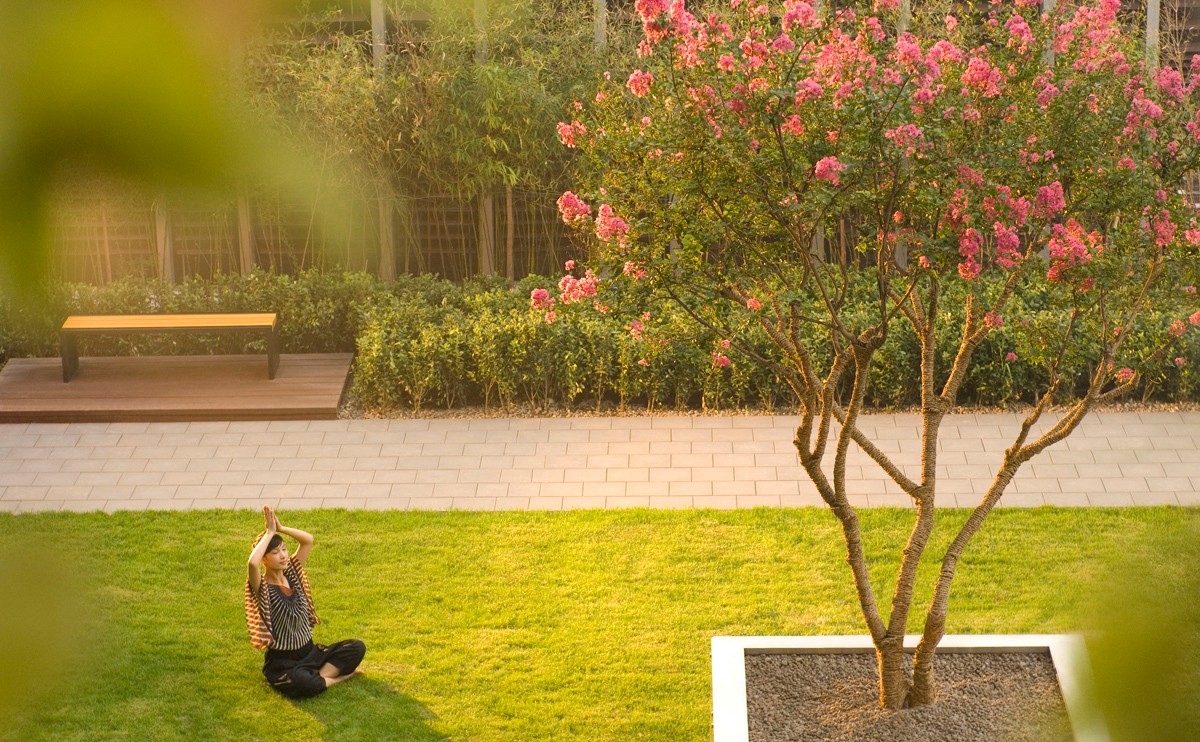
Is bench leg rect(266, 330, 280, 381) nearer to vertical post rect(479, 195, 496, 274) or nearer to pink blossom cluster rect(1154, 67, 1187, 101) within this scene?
vertical post rect(479, 195, 496, 274)

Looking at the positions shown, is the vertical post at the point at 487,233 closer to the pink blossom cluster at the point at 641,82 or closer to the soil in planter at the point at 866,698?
the soil in planter at the point at 866,698

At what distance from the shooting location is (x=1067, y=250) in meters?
4.76

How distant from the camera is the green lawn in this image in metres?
6.61

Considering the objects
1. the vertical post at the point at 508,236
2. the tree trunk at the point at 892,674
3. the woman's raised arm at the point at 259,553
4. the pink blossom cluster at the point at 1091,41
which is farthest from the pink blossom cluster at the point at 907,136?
the vertical post at the point at 508,236

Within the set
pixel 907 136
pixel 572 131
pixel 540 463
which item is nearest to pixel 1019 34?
pixel 907 136

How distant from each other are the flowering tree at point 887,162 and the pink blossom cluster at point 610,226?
12mm

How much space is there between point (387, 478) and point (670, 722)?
13.3ft

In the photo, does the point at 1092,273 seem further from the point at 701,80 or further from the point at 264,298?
the point at 264,298

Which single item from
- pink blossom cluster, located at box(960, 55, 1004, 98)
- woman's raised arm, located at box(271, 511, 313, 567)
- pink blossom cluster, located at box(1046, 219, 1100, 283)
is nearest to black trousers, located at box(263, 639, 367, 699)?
woman's raised arm, located at box(271, 511, 313, 567)

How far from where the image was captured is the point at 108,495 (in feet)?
31.8

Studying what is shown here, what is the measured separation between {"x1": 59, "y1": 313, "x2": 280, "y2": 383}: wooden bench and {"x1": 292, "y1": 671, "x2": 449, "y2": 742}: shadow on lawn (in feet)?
17.7

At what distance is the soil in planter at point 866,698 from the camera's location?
18.3 ft

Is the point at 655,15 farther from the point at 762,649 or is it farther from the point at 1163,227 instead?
the point at 762,649

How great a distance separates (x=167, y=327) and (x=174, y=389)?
1.97 feet
